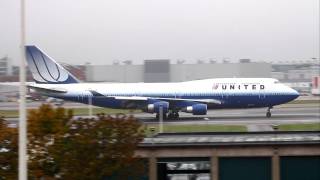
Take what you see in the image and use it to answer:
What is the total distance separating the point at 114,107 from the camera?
179ft

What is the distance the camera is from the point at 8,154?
71.2 feet

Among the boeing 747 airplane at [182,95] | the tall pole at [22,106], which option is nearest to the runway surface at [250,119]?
the boeing 747 airplane at [182,95]

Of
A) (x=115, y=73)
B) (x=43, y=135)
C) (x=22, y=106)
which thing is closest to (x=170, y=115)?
(x=43, y=135)

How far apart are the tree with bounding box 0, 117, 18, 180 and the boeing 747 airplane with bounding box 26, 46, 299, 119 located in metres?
28.8

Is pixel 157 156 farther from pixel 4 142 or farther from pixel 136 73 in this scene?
pixel 136 73

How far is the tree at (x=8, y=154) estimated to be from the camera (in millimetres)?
21406

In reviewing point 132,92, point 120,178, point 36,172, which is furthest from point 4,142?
point 132,92

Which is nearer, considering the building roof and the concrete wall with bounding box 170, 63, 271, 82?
the building roof

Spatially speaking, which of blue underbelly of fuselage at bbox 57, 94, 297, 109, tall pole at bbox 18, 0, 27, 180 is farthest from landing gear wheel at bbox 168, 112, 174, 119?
tall pole at bbox 18, 0, 27, 180

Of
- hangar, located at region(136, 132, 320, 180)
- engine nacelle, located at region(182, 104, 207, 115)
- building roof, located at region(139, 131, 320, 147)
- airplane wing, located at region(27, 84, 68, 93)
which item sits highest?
airplane wing, located at region(27, 84, 68, 93)

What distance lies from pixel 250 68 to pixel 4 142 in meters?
123

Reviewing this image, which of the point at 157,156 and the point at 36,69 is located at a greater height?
the point at 36,69

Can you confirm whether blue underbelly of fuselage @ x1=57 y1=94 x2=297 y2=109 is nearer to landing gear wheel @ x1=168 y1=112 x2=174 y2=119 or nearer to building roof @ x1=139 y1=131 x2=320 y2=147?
landing gear wheel @ x1=168 y1=112 x2=174 y2=119

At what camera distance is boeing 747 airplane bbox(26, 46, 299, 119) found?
2047 inches
